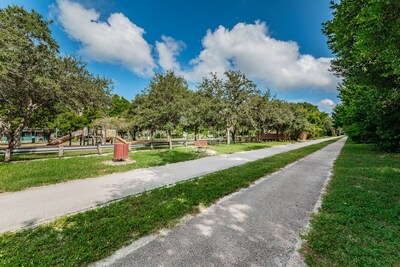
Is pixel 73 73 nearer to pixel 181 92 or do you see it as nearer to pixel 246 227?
pixel 181 92

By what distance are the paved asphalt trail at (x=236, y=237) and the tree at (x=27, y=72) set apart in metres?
9.48

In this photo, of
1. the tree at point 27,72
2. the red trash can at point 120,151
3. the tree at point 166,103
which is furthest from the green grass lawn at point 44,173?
the tree at point 166,103

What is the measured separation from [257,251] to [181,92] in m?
18.2

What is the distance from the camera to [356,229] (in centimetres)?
321

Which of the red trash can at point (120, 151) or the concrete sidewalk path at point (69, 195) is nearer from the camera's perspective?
the concrete sidewalk path at point (69, 195)

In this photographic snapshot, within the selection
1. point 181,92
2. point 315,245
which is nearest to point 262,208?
point 315,245

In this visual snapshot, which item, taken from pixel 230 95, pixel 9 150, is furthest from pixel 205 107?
pixel 9 150

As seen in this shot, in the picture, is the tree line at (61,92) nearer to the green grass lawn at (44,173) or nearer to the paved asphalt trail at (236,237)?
the green grass lawn at (44,173)

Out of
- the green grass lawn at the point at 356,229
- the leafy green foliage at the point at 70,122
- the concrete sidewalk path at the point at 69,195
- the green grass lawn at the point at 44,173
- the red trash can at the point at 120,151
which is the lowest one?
the green grass lawn at the point at 356,229

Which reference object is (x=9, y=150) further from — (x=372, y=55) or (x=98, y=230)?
(x=372, y=55)

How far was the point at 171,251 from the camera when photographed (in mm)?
2605

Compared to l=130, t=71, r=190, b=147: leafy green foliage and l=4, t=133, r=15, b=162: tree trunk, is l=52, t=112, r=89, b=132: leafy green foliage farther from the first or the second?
l=4, t=133, r=15, b=162: tree trunk

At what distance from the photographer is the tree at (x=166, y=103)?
17.4 metres

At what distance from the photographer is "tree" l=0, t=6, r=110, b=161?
28.0ft
